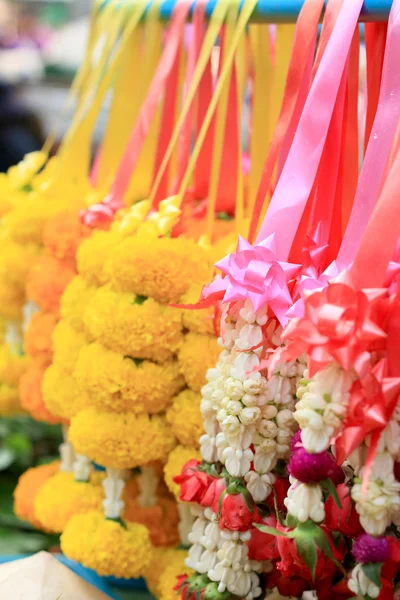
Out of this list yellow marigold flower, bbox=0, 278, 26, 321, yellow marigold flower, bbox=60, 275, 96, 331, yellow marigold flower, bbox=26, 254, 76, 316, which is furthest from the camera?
yellow marigold flower, bbox=0, 278, 26, 321

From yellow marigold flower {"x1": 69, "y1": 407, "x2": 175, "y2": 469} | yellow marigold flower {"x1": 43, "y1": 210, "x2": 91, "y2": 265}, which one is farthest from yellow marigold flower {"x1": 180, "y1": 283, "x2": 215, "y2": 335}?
yellow marigold flower {"x1": 43, "y1": 210, "x2": 91, "y2": 265}

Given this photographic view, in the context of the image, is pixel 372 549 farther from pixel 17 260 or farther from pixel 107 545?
pixel 17 260

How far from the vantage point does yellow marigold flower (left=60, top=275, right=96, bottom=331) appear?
3.05 ft

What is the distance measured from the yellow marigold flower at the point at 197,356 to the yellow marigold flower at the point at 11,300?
1.31 feet

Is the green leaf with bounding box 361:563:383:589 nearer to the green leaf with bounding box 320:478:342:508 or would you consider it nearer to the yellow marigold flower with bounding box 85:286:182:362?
the green leaf with bounding box 320:478:342:508

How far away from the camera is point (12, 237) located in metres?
1.10

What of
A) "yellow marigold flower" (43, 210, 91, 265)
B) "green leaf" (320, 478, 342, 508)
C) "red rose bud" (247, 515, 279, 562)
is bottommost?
"red rose bud" (247, 515, 279, 562)

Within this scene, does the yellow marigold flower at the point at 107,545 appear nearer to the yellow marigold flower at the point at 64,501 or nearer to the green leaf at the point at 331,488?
the yellow marigold flower at the point at 64,501

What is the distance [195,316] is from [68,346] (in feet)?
0.64

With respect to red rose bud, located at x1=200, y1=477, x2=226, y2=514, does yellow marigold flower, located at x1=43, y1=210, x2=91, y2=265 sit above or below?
above

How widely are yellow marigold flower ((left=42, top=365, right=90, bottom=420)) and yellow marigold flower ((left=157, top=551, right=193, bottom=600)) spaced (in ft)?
0.72

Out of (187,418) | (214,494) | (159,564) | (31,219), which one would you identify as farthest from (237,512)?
(31,219)

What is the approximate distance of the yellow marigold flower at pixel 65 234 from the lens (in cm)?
100

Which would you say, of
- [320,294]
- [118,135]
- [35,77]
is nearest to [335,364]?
[320,294]
